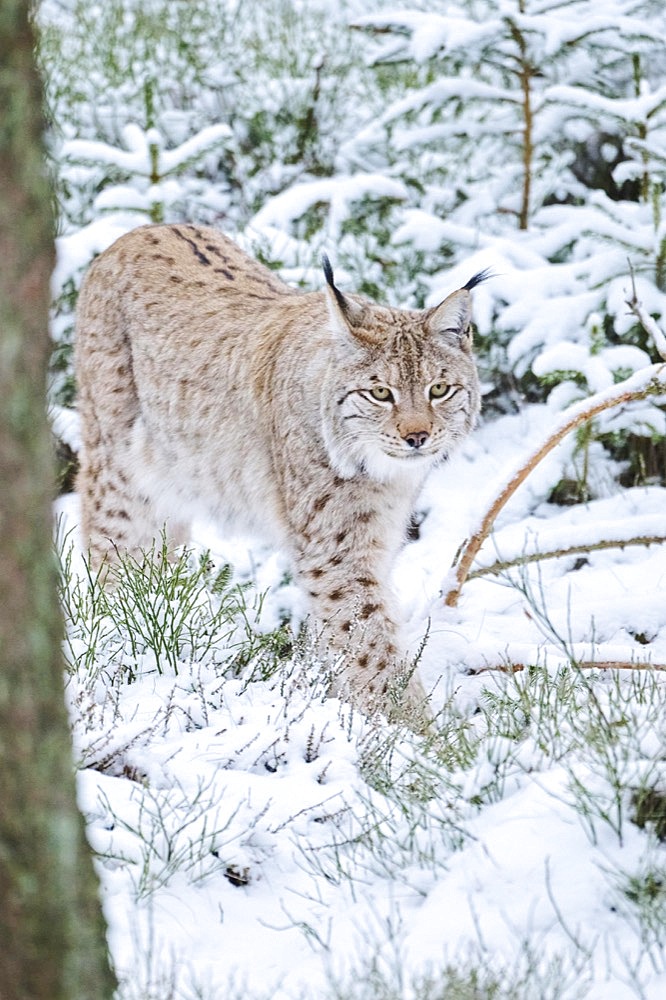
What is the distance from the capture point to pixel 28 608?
1575mm

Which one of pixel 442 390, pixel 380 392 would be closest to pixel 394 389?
pixel 380 392

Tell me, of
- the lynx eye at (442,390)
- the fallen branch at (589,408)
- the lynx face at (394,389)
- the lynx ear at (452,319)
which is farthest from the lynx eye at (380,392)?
the fallen branch at (589,408)

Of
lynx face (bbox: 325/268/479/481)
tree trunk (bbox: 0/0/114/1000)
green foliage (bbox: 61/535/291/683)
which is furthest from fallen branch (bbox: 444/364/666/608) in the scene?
tree trunk (bbox: 0/0/114/1000)

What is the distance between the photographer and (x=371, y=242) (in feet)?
21.9

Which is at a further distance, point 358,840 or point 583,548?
point 583,548

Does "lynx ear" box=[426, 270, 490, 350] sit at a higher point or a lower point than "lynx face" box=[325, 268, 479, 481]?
higher

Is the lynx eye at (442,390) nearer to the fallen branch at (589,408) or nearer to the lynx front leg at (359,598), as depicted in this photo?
the fallen branch at (589,408)

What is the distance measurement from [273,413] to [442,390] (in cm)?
62

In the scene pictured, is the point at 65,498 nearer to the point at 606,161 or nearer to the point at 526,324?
the point at 526,324

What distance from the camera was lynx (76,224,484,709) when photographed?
395 centimetres

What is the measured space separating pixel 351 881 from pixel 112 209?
4.72m

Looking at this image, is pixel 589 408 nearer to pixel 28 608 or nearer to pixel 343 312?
pixel 343 312

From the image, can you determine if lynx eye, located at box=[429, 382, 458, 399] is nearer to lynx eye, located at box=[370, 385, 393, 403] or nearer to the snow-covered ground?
lynx eye, located at box=[370, 385, 393, 403]

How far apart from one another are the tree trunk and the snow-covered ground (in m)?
0.35
